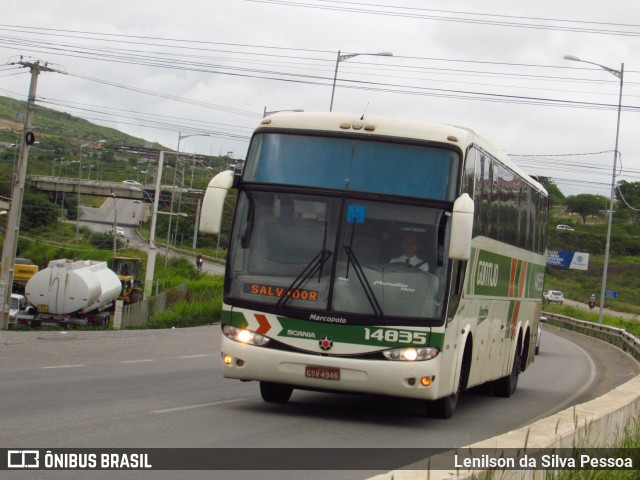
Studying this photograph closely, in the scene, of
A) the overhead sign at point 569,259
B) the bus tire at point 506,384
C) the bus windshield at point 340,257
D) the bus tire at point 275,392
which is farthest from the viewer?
the overhead sign at point 569,259

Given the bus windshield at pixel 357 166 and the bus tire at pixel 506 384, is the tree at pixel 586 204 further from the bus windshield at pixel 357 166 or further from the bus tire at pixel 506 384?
the bus windshield at pixel 357 166

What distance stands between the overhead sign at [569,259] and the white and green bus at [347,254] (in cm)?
9494

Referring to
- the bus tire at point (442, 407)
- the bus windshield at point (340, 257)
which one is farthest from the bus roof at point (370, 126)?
the bus tire at point (442, 407)

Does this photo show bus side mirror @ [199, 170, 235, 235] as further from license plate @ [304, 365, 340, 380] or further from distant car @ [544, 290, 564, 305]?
distant car @ [544, 290, 564, 305]

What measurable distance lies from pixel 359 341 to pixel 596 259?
11412cm

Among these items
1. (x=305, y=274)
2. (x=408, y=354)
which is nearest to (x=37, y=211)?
(x=305, y=274)

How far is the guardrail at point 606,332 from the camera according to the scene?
3862 centimetres

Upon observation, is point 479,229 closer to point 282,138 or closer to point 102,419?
point 282,138


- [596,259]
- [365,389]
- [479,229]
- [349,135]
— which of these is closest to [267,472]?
[365,389]

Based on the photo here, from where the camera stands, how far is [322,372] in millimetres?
12211

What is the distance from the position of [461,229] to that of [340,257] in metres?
1.39

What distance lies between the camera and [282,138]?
42.5 feet

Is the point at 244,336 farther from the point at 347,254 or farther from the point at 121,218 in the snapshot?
the point at 121,218

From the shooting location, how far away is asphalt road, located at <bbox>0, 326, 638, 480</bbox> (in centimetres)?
1005
